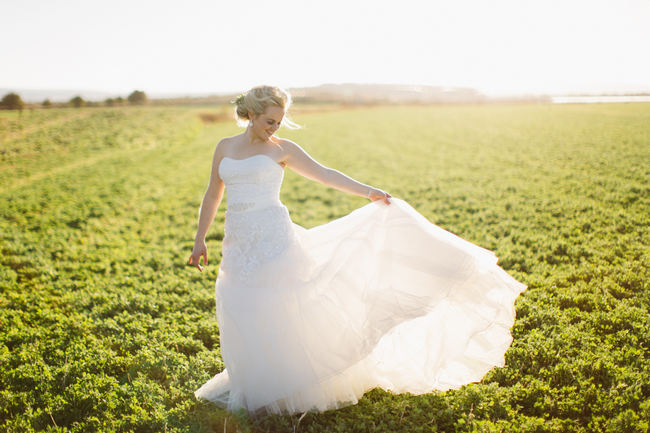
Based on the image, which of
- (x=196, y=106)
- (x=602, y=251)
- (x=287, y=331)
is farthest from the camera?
(x=196, y=106)

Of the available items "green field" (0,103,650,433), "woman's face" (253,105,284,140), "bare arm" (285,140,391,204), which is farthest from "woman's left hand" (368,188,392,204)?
"green field" (0,103,650,433)

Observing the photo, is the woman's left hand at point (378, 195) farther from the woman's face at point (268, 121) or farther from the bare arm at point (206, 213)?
the bare arm at point (206, 213)

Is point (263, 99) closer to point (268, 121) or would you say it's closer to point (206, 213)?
point (268, 121)

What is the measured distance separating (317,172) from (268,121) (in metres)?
0.79

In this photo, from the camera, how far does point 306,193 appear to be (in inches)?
642

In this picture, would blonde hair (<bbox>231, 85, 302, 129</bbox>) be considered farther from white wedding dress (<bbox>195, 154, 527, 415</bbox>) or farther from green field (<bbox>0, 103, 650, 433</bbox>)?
green field (<bbox>0, 103, 650, 433</bbox>)

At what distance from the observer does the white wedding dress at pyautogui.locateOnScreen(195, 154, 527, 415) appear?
3740 millimetres

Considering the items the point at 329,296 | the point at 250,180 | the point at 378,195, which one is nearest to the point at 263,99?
the point at 250,180

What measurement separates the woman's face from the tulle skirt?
3.52ft

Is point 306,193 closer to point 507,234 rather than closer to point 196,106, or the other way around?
point 507,234

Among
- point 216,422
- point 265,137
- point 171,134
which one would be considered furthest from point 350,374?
point 171,134

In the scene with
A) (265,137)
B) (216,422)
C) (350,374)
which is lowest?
(216,422)

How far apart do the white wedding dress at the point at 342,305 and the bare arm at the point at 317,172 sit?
246mm

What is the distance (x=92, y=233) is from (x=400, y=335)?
36.1 feet
